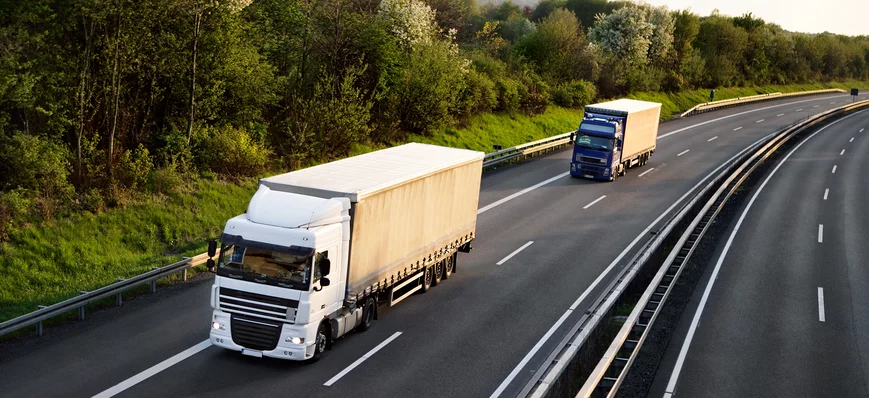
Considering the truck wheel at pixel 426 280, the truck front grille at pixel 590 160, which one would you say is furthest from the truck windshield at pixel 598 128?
the truck wheel at pixel 426 280

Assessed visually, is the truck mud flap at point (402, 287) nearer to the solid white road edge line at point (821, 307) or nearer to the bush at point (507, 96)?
the solid white road edge line at point (821, 307)

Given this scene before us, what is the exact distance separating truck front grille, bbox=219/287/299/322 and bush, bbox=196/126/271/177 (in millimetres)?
14706

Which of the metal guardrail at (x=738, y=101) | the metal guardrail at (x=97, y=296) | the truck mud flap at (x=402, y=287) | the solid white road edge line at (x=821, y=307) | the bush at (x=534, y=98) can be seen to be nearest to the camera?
the metal guardrail at (x=97, y=296)

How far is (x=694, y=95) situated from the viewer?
80.1m

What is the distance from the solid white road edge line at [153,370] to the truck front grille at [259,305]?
1529 mm

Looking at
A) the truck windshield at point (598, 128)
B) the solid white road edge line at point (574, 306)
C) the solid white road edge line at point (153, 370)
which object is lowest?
the solid white road edge line at point (153, 370)

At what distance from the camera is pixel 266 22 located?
34312mm

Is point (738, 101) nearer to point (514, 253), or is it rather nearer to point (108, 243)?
point (514, 253)

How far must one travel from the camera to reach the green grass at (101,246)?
19.4m

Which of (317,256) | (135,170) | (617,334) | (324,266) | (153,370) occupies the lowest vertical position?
(153,370)

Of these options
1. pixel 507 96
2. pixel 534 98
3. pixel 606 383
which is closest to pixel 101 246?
pixel 606 383

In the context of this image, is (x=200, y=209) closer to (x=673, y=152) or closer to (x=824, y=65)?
(x=673, y=152)

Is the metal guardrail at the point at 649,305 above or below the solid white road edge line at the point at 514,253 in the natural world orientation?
above

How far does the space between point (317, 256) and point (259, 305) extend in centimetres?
141
